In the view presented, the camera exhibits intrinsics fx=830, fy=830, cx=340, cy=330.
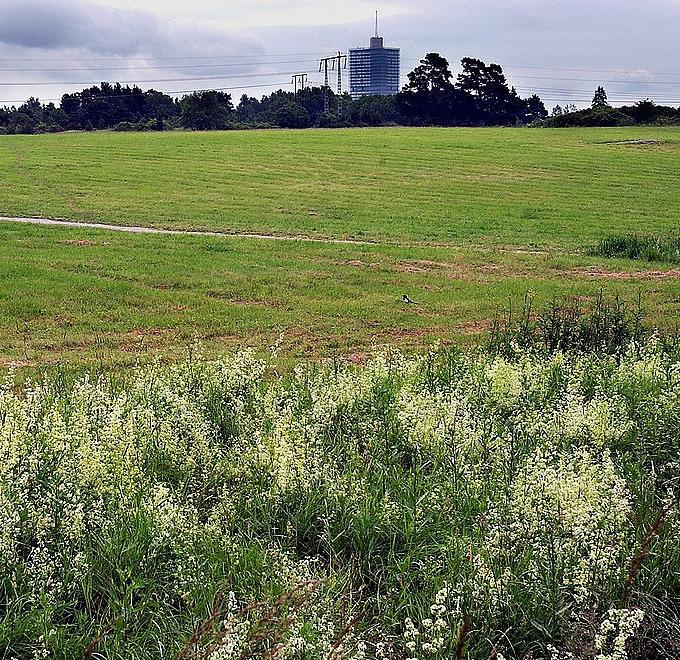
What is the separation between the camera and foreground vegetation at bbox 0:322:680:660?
13.2 ft

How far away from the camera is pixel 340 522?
4.93 metres

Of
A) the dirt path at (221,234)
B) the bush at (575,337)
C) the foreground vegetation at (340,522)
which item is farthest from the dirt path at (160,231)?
the foreground vegetation at (340,522)

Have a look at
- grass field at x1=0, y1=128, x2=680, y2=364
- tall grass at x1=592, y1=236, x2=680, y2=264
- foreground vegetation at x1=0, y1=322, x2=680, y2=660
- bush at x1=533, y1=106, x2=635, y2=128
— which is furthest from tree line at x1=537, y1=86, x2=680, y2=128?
foreground vegetation at x1=0, y1=322, x2=680, y2=660

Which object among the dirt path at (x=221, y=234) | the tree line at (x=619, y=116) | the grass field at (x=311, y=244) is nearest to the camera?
the grass field at (x=311, y=244)

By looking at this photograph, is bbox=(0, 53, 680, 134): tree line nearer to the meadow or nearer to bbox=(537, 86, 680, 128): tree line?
bbox=(537, 86, 680, 128): tree line

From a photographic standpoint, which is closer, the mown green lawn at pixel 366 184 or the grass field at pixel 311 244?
the grass field at pixel 311 244

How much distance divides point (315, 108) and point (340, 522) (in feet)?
348

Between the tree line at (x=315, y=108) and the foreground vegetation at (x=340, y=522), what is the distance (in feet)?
254

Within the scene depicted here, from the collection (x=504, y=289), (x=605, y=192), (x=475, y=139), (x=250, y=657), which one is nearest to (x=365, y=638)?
(x=250, y=657)

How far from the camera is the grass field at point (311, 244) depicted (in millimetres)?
12008

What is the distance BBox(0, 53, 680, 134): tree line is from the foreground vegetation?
254ft

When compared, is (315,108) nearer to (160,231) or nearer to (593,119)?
(593,119)

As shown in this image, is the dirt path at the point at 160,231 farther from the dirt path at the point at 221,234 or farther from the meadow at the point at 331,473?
the meadow at the point at 331,473

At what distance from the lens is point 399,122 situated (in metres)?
95.9
